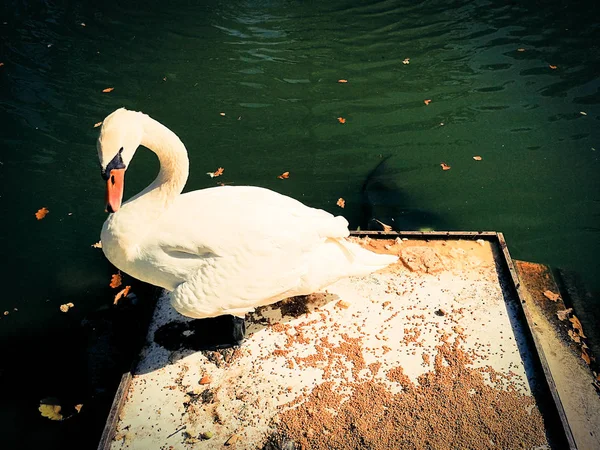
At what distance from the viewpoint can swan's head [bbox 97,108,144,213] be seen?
9.12 feet

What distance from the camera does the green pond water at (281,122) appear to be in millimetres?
4797

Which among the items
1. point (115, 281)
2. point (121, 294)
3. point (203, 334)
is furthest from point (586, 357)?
Result: point (115, 281)

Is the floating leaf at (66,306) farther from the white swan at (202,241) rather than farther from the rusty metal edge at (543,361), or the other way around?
the rusty metal edge at (543,361)

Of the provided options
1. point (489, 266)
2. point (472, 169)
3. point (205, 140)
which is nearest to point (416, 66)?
point (472, 169)

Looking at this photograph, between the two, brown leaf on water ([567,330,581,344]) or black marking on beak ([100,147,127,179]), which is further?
brown leaf on water ([567,330,581,344])

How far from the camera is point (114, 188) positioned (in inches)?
116

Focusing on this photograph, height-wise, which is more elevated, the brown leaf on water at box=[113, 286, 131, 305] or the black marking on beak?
the black marking on beak

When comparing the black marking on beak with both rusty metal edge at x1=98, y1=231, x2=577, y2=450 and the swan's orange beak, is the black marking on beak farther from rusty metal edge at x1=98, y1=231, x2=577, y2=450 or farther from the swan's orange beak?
rusty metal edge at x1=98, y1=231, x2=577, y2=450

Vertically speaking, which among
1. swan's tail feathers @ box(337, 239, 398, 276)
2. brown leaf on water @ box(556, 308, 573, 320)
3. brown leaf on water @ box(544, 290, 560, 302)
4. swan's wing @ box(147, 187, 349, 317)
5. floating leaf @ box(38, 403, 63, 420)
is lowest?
floating leaf @ box(38, 403, 63, 420)

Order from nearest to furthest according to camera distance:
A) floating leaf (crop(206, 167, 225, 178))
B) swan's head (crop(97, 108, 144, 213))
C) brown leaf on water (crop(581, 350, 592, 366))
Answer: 1. swan's head (crop(97, 108, 144, 213))
2. brown leaf on water (crop(581, 350, 592, 366))
3. floating leaf (crop(206, 167, 225, 178))

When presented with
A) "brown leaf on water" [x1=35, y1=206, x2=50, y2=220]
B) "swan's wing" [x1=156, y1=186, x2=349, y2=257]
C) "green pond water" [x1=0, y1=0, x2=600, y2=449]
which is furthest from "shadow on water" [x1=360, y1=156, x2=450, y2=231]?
"brown leaf on water" [x1=35, y1=206, x2=50, y2=220]

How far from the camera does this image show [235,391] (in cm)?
348

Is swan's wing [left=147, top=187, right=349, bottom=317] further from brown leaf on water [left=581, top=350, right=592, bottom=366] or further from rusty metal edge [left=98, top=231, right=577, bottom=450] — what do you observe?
brown leaf on water [left=581, top=350, right=592, bottom=366]

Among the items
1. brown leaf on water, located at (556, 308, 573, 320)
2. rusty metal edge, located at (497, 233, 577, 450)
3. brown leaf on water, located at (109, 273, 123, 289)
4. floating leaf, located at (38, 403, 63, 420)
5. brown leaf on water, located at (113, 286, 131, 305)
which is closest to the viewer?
rusty metal edge, located at (497, 233, 577, 450)
